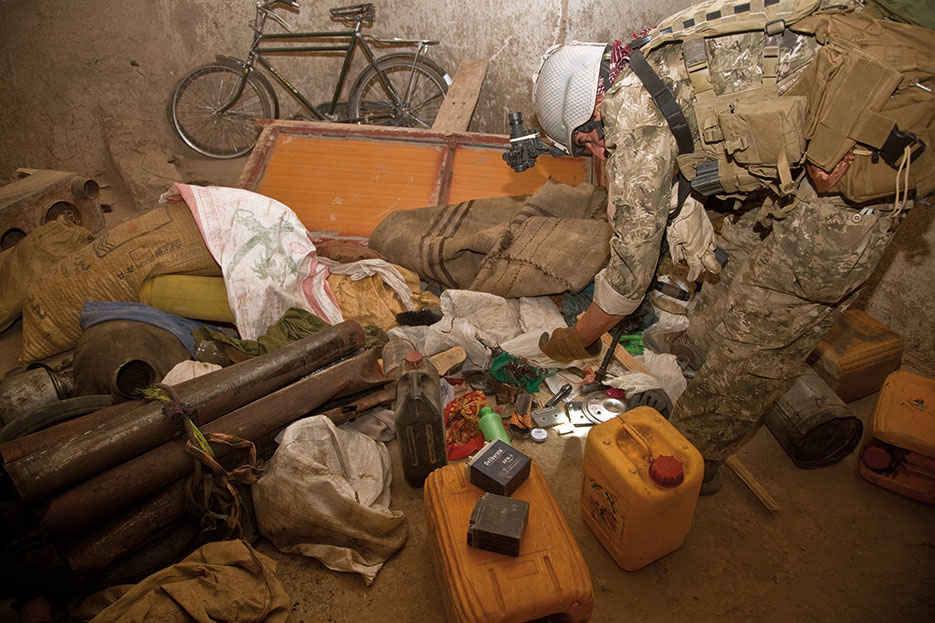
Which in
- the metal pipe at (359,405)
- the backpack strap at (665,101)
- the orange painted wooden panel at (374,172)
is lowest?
the metal pipe at (359,405)

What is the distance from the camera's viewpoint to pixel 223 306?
3006 mm

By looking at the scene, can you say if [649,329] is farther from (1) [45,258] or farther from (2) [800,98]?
(1) [45,258]

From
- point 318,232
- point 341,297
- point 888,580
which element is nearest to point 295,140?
point 318,232

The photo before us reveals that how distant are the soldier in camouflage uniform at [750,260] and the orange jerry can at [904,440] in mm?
518

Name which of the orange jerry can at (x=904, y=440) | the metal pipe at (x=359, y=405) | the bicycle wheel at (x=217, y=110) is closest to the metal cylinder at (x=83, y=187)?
the bicycle wheel at (x=217, y=110)

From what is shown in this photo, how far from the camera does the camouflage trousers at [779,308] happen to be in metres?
1.75

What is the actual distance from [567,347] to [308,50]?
4.79 metres

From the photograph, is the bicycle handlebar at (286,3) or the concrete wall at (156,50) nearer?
the concrete wall at (156,50)

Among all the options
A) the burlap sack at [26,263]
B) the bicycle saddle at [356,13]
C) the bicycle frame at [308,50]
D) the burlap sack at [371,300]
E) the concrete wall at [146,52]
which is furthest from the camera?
the bicycle frame at [308,50]

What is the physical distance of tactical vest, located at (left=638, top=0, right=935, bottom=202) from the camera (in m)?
1.49

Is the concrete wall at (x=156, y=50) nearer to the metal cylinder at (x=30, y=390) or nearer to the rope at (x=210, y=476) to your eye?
the metal cylinder at (x=30, y=390)

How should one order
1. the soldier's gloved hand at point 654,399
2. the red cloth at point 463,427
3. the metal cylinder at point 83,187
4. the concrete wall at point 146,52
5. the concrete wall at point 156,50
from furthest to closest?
the concrete wall at point 146,52 → the concrete wall at point 156,50 → the metal cylinder at point 83,187 → the soldier's gloved hand at point 654,399 → the red cloth at point 463,427

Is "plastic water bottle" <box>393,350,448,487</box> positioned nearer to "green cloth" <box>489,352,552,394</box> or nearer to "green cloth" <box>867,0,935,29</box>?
"green cloth" <box>489,352,552,394</box>

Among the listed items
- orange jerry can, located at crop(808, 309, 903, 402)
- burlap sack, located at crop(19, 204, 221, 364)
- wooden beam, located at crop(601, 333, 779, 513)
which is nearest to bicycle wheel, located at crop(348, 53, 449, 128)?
burlap sack, located at crop(19, 204, 221, 364)
